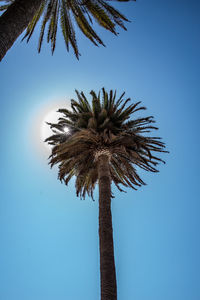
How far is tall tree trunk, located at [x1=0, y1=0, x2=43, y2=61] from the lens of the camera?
4.43 meters

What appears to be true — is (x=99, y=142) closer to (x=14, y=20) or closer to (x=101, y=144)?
(x=101, y=144)

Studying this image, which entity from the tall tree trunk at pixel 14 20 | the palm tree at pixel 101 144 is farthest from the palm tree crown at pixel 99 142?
the tall tree trunk at pixel 14 20

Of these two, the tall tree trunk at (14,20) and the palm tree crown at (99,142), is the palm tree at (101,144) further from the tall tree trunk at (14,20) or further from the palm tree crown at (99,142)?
the tall tree trunk at (14,20)

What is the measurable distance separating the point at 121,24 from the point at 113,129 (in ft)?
12.7

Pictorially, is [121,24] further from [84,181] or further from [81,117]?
[84,181]

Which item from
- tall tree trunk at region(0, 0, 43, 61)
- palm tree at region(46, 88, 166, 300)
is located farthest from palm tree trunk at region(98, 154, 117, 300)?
tall tree trunk at region(0, 0, 43, 61)

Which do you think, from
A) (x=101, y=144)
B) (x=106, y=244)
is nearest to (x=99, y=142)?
(x=101, y=144)

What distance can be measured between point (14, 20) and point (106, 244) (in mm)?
5798

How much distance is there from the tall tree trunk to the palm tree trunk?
5024mm

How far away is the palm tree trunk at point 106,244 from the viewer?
18.1 ft

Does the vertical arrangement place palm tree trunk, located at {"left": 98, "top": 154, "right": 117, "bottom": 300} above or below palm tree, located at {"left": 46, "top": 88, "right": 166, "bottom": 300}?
below

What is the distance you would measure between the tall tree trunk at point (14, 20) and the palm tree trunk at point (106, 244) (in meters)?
5.02

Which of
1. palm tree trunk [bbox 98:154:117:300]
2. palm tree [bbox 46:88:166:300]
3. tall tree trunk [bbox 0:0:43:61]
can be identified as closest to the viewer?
tall tree trunk [bbox 0:0:43:61]

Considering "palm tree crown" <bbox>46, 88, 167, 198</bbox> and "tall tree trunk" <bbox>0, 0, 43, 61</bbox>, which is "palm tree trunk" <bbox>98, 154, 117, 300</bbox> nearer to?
"palm tree crown" <bbox>46, 88, 167, 198</bbox>
